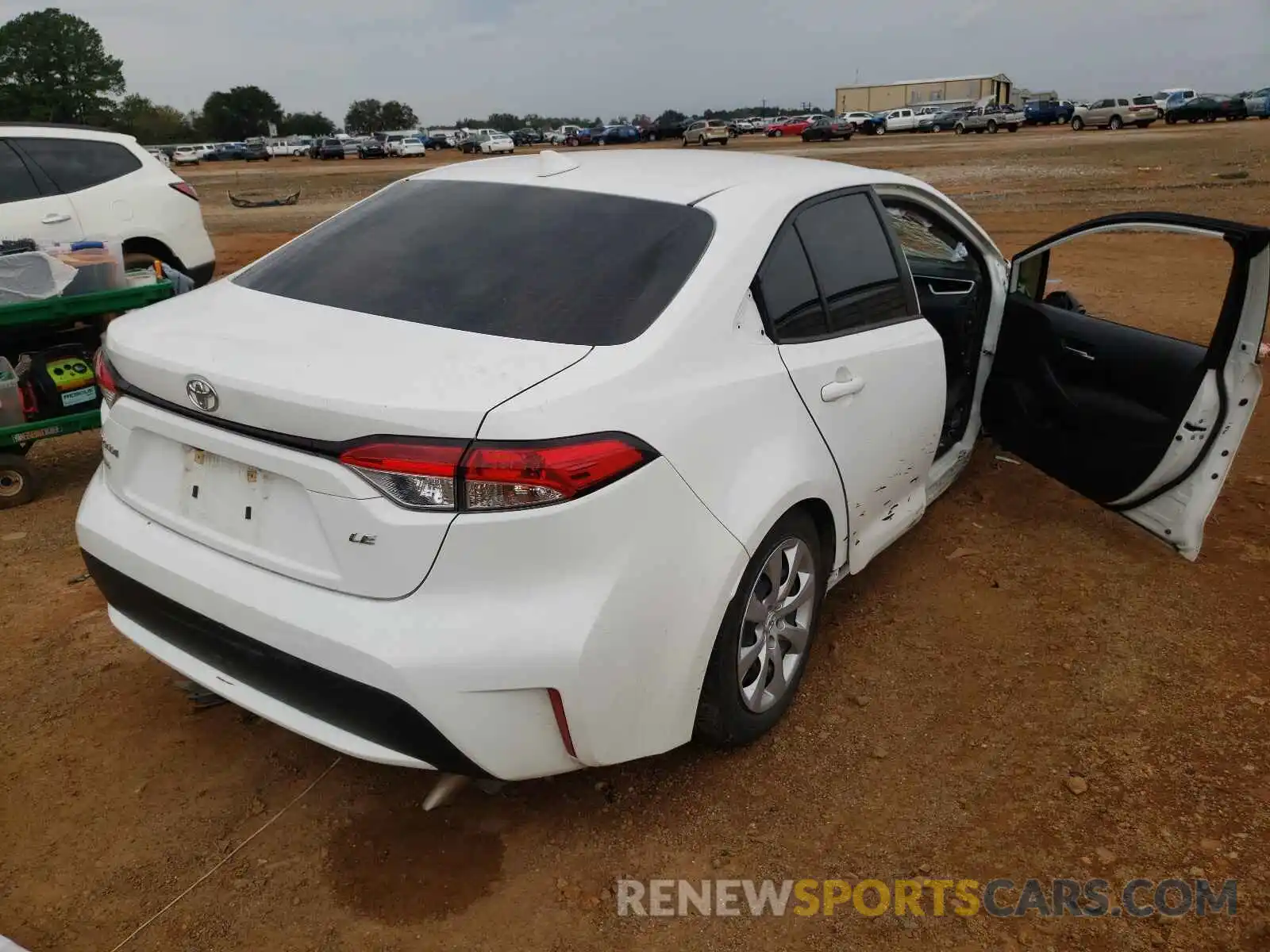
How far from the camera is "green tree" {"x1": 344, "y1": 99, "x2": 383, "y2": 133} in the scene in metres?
99.4

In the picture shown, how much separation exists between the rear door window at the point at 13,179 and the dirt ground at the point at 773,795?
3.71 m

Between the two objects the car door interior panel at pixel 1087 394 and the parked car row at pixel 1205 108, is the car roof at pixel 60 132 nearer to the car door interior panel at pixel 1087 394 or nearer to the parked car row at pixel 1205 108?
the car door interior panel at pixel 1087 394

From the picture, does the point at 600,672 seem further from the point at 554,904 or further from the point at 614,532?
the point at 554,904

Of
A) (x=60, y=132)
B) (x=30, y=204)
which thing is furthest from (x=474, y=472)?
(x=60, y=132)

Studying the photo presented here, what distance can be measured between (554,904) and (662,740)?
0.49 metres

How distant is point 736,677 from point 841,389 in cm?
97

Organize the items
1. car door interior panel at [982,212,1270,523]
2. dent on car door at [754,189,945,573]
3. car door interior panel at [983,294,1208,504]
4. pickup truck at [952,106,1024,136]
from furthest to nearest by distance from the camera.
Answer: pickup truck at [952,106,1024,136] → car door interior panel at [983,294,1208,504] → car door interior panel at [982,212,1270,523] → dent on car door at [754,189,945,573]

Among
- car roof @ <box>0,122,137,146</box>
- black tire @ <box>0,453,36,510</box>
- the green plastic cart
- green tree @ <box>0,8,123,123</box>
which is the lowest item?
black tire @ <box>0,453,36,510</box>

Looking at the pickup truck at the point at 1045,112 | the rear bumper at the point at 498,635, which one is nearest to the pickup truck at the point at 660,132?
the pickup truck at the point at 1045,112

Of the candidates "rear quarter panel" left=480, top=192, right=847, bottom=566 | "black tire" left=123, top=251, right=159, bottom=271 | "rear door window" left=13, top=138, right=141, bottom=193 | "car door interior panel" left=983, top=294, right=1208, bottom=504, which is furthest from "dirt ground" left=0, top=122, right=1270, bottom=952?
"rear door window" left=13, top=138, right=141, bottom=193

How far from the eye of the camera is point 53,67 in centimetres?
8494

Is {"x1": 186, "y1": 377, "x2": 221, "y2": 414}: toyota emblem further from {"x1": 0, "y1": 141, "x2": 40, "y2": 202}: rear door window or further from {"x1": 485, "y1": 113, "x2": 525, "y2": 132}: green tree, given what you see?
{"x1": 485, "y1": 113, "x2": 525, "y2": 132}: green tree

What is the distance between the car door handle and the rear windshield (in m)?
0.61

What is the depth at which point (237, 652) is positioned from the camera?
236 centimetres
